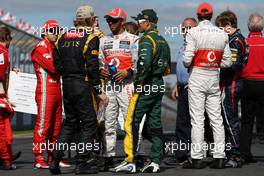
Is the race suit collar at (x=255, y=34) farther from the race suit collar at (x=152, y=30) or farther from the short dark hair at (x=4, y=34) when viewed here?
the short dark hair at (x=4, y=34)

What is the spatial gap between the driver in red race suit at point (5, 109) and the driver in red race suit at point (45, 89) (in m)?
0.37

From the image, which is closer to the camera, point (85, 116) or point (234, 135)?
point (85, 116)

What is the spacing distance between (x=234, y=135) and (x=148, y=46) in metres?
1.71

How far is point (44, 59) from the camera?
8859 millimetres

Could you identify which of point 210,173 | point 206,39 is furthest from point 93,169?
point 206,39

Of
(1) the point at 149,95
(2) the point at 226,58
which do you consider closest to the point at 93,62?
(1) the point at 149,95

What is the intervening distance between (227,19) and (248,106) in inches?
50.3

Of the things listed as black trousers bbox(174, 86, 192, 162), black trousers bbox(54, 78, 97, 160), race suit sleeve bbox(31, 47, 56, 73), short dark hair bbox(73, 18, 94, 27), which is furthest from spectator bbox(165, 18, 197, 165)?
race suit sleeve bbox(31, 47, 56, 73)

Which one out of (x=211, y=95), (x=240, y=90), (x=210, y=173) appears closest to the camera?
(x=210, y=173)

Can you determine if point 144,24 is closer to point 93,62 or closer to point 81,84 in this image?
point 93,62

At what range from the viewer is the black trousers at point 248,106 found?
30.4ft

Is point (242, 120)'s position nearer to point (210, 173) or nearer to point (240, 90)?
point (240, 90)

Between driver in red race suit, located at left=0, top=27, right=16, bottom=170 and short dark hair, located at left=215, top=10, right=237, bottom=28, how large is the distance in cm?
278

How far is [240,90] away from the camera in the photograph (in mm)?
9102
